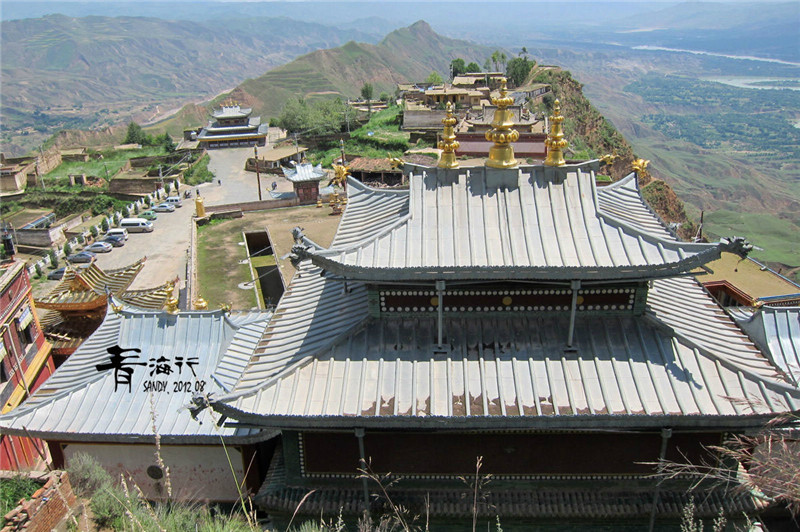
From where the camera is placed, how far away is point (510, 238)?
513 inches

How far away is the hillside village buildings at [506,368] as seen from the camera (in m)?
11.9

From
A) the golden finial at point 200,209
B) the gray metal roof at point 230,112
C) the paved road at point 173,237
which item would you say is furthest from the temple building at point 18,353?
the gray metal roof at point 230,112

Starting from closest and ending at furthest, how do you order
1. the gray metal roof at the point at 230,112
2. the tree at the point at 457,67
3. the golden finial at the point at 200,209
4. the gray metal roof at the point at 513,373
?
the gray metal roof at the point at 513,373 < the golden finial at the point at 200,209 < the gray metal roof at the point at 230,112 < the tree at the point at 457,67

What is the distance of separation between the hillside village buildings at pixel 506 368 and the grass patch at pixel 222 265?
59.1ft

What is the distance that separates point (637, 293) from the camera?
43.4ft

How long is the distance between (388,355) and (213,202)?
56.3 meters

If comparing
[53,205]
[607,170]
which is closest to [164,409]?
[607,170]

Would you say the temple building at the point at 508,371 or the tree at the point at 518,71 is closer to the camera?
the temple building at the point at 508,371

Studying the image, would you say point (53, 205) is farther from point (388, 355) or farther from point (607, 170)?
point (388, 355)

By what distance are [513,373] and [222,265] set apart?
28597 millimetres

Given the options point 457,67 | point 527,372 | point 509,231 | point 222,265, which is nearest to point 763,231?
point 457,67

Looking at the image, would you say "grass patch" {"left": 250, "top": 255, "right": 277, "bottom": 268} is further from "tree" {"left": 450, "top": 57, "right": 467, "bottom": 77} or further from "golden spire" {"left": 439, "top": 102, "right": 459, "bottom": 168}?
"tree" {"left": 450, "top": 57, "right": 467, "bottom": 77}

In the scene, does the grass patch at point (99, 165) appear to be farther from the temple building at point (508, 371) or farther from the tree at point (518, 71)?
the temple building at point (508, 371)

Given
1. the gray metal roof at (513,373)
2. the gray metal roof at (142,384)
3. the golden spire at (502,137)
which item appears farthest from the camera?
the gray metal roof at (142,384)
